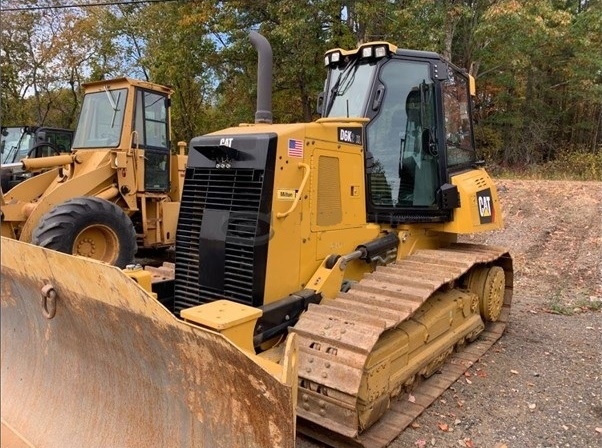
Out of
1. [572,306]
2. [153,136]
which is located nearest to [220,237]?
[153,136]

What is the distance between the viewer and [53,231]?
572 centimetres

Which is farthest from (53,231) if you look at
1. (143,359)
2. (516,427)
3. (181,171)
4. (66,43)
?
(66,43)

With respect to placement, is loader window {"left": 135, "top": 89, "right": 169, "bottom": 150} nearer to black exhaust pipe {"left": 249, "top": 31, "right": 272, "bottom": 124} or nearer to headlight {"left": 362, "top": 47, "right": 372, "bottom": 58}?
black exhaust pipe {"left": 249, "top": 31, "right": 272, "bottom": 124}

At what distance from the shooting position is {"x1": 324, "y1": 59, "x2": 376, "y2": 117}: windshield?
424 cm

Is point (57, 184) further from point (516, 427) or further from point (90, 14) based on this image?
point (90, 14)

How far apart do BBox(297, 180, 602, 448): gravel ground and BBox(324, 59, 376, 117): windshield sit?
247 cm

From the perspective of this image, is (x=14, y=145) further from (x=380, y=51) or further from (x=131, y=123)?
(x=380, y=51)

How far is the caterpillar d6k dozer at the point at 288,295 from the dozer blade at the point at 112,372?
0.03ft

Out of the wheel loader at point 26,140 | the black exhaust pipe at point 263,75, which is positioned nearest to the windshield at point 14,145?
the wheel loader at point 26,140

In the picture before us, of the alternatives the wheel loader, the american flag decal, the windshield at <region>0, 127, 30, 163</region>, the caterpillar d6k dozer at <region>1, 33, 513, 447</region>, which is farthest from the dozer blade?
the windshield at <region>0, 127, 30, 163</region>

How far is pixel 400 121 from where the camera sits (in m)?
4.32

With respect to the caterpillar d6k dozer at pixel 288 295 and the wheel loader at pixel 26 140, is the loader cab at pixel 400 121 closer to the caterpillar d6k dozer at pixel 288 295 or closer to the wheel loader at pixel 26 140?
the caterpillar d6k dozer at pixel 288 295

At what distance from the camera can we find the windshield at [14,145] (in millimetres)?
10875

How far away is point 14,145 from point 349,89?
30.8 ft
